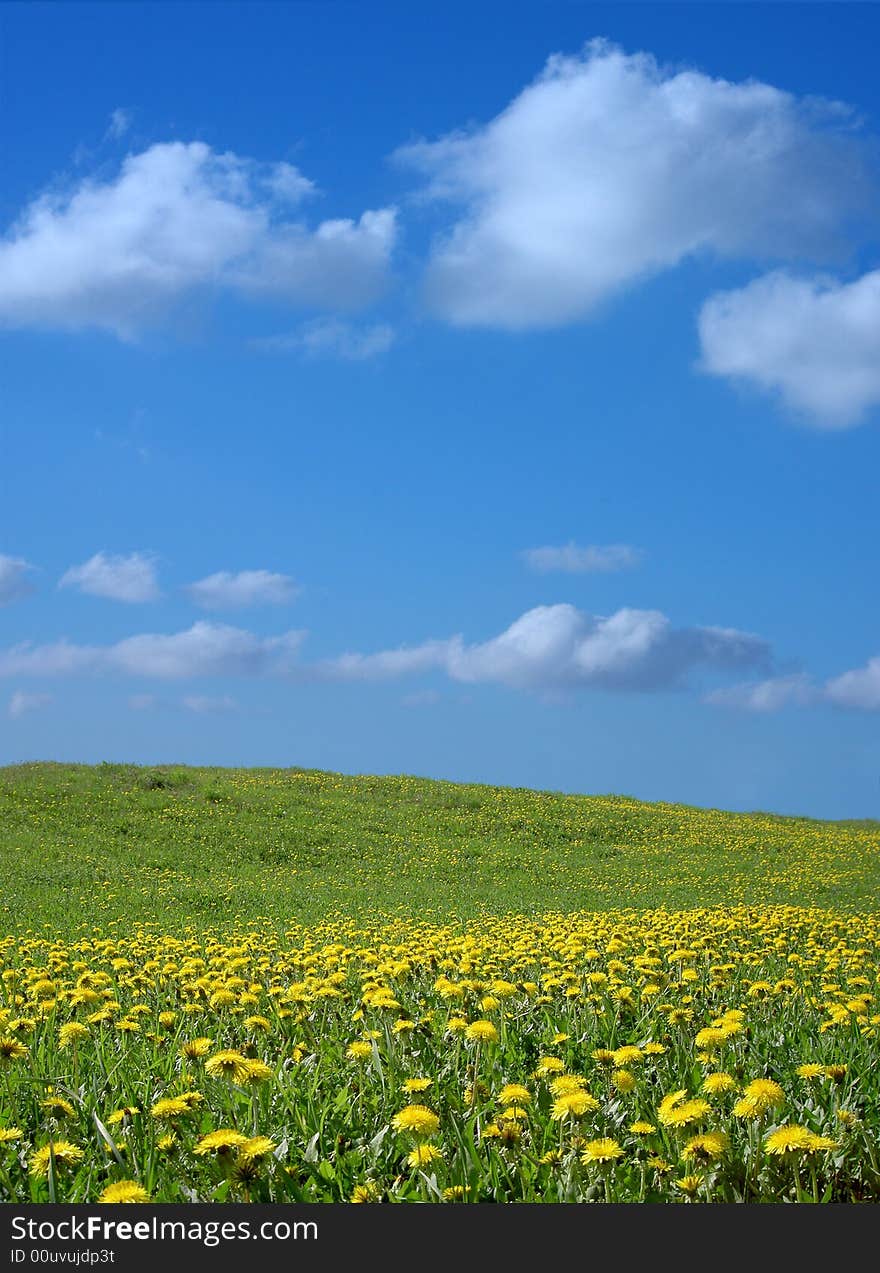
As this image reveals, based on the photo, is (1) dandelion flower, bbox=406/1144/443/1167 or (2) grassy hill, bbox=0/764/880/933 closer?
(1) dandelion flower, bbox=406/1144/443/1167

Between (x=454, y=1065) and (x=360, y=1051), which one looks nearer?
(x=360, y=1051)

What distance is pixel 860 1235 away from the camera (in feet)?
10.1

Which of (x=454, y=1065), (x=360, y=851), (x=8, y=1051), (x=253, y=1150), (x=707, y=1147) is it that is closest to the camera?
(x=253, y=1150)

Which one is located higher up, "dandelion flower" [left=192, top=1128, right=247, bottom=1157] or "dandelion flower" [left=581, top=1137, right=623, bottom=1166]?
"dandelion flower" [left=192, top=1128, right=247, bottom=1157]

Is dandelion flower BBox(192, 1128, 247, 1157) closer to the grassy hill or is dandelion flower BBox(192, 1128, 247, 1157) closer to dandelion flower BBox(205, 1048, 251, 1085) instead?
dandelion flower BBox(205, 1048, 251, 1085)

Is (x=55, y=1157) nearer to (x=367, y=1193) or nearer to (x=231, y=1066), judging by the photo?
(x=231, y=1066)

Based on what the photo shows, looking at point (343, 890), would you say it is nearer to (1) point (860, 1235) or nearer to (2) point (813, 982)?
(2) point (813, 982)

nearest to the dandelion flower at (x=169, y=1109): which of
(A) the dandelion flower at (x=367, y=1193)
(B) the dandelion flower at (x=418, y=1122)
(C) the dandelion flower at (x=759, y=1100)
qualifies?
(A) the dandelion flower at (x=367, y=1193)

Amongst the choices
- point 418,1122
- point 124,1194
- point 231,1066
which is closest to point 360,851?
point 231,1066

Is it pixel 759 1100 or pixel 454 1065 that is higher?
pixel 759 1100

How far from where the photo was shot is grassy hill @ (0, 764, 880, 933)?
1872cm

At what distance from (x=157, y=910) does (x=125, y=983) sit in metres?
10.8

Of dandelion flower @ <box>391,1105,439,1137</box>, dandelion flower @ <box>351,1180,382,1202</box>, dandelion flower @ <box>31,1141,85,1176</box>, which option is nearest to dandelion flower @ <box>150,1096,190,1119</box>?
dandelion flower @ <box>31,1141,85,1176</box>

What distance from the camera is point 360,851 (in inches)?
1029
